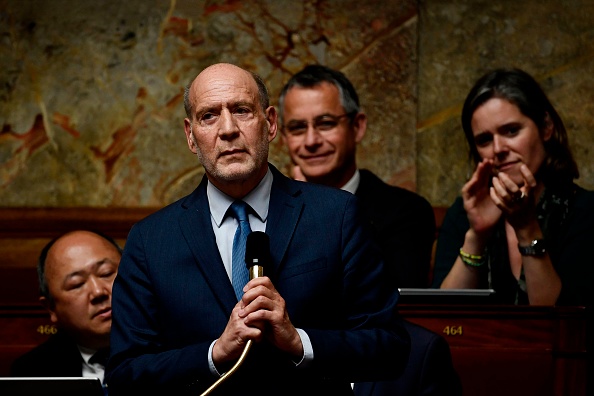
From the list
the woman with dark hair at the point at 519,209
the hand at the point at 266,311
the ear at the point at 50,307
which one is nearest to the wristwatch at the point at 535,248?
the woman with dark hair at the point at 519,209

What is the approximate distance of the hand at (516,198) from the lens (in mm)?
3318

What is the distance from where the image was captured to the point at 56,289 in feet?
11.3

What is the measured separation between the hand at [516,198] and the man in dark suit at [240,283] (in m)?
1.06

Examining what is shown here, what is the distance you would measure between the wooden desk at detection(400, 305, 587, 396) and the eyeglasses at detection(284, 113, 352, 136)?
0.98 m

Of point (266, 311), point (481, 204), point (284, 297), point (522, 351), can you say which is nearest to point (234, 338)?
point (266, 311)

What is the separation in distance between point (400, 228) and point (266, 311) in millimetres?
1760

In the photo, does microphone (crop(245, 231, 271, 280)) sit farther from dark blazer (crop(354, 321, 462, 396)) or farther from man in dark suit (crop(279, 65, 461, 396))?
man in dark suit (crop(279, 65, 461, 396))

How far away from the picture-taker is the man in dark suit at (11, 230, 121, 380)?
3.25 meters

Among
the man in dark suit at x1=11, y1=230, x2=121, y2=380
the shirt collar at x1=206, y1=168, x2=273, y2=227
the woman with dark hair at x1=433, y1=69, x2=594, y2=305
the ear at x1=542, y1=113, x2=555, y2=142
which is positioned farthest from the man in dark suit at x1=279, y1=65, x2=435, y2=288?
the shirt collar at x1=206, y1=168, x2=273, y2=227

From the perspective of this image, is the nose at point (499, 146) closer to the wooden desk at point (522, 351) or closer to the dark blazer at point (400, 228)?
the dark blazer at point (400, 228)

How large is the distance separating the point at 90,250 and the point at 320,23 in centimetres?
195

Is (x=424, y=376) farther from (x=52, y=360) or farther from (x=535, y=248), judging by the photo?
(x=52, y=360)

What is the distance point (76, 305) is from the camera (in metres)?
3.36

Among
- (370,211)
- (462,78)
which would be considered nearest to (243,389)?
(370,211)
